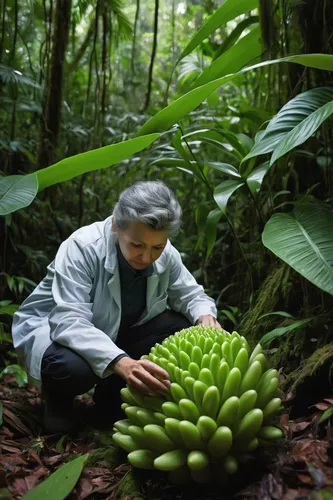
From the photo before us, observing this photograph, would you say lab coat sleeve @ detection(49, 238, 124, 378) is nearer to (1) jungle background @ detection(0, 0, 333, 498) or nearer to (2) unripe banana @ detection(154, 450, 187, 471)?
(1) jungle background @ detection(0, 0, 333, 498)

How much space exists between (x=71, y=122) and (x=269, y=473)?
3192mm

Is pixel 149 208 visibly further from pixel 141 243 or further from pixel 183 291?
pixel 183 291

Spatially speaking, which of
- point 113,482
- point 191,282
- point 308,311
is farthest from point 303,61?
point 113,482

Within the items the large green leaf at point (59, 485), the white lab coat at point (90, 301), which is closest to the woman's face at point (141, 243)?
the white lab coat at point (90, 301)

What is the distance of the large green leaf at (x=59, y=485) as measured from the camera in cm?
119

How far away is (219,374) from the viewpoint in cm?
130

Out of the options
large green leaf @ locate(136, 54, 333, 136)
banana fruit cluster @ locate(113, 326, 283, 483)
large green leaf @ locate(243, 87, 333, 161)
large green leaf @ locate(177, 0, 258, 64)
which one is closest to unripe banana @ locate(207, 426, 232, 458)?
banana fruit cluster @ locate(113, 326, 283, 483)

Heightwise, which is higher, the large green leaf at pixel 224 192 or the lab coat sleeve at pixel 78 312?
the large green leaf at pixel 224 192

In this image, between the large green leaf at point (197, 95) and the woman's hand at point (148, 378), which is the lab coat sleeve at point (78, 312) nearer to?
the woman's hand at point (148, 378)

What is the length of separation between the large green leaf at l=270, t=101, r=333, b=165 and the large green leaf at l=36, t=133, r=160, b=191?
18.5 inches

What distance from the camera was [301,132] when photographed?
1.61 m

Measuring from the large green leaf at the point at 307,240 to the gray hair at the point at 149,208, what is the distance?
36 cm

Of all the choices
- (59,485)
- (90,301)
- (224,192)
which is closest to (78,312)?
(90,301)

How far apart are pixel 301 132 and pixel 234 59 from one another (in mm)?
827
